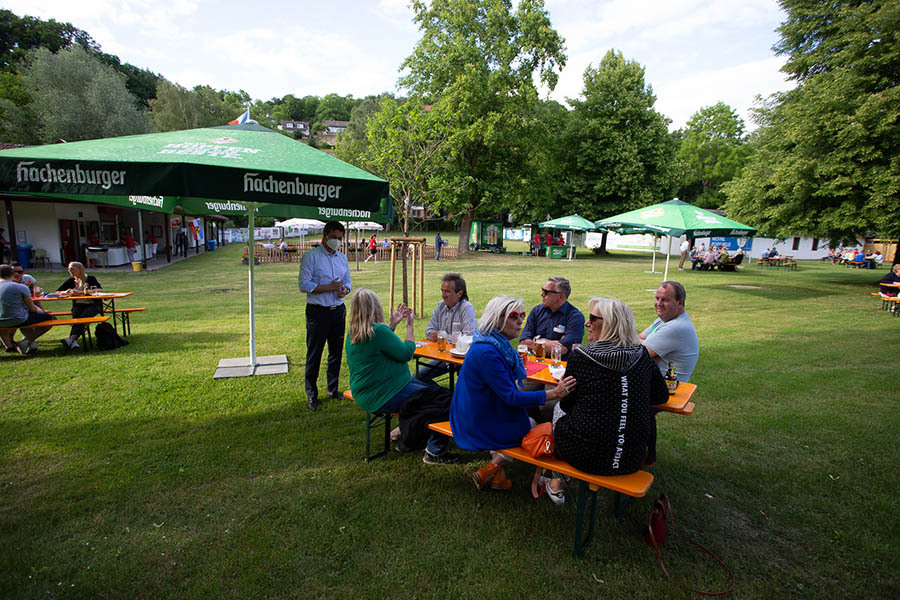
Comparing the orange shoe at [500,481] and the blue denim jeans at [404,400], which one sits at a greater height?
the blue denim jeans at [404,400]

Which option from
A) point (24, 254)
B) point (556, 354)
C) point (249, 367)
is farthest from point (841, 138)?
point (24, 254)

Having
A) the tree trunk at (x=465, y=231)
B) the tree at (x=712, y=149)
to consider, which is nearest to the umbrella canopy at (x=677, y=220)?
the tree trunk at (x=465, y=231)

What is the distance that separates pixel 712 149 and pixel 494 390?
6269 cm

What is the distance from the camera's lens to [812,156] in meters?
15.7

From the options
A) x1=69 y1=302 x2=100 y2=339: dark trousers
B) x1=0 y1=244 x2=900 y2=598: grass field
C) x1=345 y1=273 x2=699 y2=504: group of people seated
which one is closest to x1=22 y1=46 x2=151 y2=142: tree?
x1=69 y1=302 x2=100 y2=339: dark trousers

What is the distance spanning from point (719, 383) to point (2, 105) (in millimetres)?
47768

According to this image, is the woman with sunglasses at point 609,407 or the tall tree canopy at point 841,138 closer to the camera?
the woman with sunglasses at point 609,407

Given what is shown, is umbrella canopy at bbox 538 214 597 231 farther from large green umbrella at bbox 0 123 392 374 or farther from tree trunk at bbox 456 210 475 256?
large green umbrella at bbox 0 123 392 374

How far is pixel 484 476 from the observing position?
3.69 m

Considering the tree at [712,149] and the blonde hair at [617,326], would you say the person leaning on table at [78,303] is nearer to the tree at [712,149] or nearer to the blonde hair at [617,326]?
the blonde hair at [617,326]

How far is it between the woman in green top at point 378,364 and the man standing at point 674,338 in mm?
2034

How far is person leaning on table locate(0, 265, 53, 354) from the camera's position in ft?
21.3

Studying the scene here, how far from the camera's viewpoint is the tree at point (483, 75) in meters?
27.7

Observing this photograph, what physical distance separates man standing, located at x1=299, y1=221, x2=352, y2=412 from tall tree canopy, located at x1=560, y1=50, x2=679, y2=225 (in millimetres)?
32620
